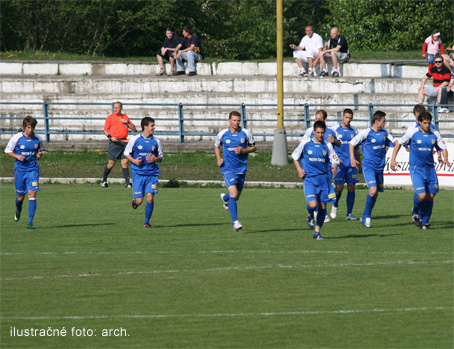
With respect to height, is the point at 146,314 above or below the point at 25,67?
below

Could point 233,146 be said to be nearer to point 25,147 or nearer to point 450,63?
point 25,147

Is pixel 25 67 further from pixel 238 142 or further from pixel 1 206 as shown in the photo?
pixel 238 142

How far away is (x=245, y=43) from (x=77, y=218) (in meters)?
40.1

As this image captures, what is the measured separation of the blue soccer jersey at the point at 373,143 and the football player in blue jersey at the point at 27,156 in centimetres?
560

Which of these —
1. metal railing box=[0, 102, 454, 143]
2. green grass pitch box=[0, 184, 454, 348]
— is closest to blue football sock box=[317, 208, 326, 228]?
green grass pitch box=[0, 184, 454, 348]

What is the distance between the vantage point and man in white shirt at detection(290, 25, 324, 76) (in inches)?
1185

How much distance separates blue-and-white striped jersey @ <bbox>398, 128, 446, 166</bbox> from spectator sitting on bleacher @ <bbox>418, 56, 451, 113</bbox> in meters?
13.6

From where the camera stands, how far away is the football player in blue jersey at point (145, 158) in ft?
47.4

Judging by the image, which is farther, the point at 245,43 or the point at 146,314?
the point at 245,43

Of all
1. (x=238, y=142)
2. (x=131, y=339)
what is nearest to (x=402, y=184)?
(x=238, y=142)

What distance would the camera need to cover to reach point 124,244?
13.1 metres

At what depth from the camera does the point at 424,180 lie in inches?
551

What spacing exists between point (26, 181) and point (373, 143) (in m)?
6.19

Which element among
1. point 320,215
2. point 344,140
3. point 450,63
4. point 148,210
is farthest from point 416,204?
point 450,63
